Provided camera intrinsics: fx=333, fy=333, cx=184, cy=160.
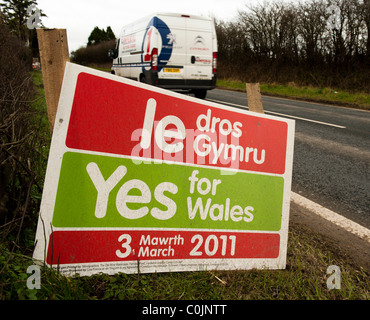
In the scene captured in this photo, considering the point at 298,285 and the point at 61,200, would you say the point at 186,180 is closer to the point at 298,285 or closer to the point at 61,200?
the point at 61,200

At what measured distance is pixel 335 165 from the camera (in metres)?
4.49

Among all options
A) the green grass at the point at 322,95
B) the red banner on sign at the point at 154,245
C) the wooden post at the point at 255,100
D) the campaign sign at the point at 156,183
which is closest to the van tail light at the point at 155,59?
the green grass at the point at 322,95

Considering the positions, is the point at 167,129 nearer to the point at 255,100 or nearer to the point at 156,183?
the point at 156,183

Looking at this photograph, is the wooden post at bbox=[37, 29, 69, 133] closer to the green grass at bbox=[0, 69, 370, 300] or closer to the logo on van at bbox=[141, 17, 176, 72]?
the green grass at bbox=[0, 69, 370, 300]

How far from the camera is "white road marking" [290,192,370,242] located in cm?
260

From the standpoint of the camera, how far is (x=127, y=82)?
1743 mm

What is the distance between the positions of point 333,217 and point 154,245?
5.91ft

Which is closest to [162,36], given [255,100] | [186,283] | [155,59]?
[155,59]

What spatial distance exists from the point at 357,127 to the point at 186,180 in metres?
6.68

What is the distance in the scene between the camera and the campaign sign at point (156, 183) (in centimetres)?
160

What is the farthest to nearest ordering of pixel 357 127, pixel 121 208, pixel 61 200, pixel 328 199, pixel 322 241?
pixel 357 127
pixel 328 199
pixel 322 241
pixel 121 208
pixel 61 200

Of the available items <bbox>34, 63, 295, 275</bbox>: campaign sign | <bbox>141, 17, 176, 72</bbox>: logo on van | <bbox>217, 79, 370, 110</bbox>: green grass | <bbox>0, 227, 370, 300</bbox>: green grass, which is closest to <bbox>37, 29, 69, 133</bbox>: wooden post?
<bbox>34, 63, 295, 275</bbox>: campaign sign

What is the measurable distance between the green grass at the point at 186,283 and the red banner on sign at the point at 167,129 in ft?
2.02
